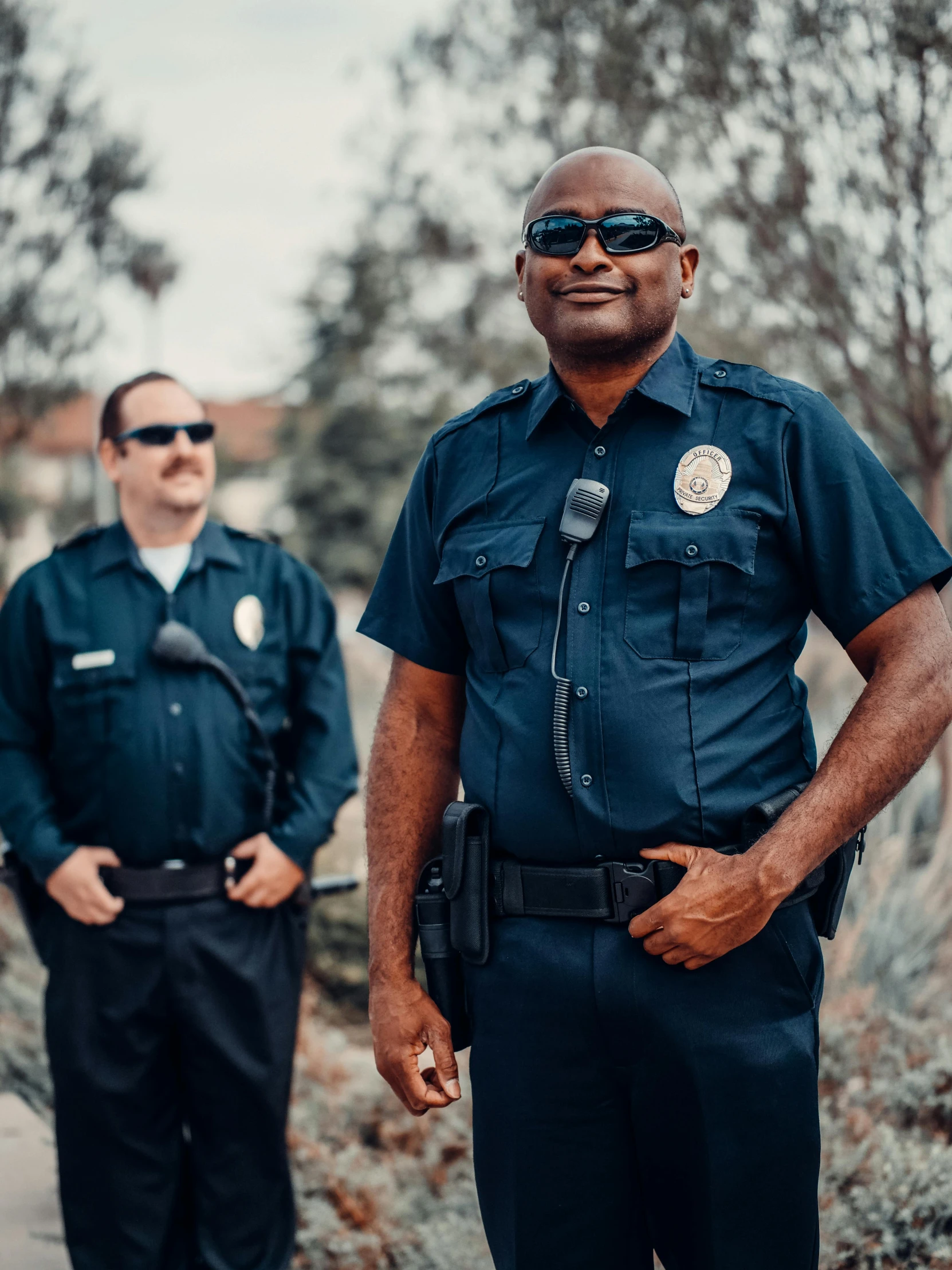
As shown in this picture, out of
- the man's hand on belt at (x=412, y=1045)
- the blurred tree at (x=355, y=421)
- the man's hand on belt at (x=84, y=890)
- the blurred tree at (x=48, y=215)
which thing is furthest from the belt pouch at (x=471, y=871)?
the blurred tree at (x=355, y=421)

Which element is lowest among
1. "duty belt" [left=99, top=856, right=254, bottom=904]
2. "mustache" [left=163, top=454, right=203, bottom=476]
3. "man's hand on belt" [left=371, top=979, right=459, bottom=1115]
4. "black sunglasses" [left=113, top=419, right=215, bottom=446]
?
"man's hand on belt" [left=371, top=979, right=459, bottom=1115]

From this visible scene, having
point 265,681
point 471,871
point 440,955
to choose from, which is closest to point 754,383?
point 471,871

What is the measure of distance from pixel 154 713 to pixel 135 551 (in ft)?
1.58

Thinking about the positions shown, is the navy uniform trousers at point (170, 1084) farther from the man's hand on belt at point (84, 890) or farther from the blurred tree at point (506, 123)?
the blurred tree at point (506, 123)

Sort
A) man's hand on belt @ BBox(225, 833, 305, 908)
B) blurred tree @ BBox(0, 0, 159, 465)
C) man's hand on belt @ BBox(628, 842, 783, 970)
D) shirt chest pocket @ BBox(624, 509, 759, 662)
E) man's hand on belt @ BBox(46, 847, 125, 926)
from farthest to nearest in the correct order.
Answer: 1. blurred tree @ BBox(0, 0, 159, 465)
2. man's hand on belt @ BBox(225, 833, 305, 908)
3. man's hand on belt @ BBox(46, 847, 125, 926)
4. shirt chest pocket @ BBox(624, 509, 759, 662)
5. man's hand on belt @ BBox(628, 842, 783, 970)

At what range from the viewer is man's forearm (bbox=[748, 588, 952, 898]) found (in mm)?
1854

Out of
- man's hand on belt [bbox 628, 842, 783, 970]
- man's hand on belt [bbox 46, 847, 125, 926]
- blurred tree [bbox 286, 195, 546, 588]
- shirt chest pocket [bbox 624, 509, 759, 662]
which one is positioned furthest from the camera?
blurred tree [bbox 286, 195, 546, 588]

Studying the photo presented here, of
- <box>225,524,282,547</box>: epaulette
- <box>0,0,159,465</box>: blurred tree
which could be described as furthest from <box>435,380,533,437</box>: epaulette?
<box>0,0,159,465</box>: blurred tree

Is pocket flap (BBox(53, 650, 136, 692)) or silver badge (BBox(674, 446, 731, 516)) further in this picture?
pocket flap (BBox(53, 650, 136, 692))

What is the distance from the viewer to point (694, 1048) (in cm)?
192

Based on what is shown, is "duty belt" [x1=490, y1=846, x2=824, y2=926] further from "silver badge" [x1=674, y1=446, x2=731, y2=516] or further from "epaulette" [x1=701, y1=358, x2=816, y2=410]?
"epaulette" [x1=701, y1=358, x2=816, y2=410]

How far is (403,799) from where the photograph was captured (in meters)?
2.29

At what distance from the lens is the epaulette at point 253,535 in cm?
358

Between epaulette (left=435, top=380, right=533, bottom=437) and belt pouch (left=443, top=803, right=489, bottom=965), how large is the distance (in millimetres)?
705
